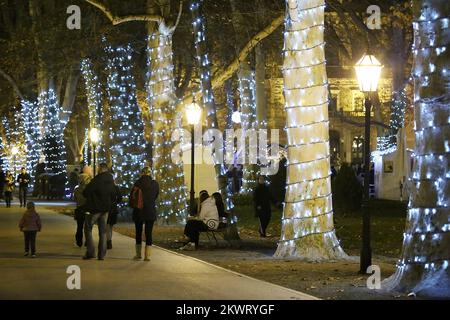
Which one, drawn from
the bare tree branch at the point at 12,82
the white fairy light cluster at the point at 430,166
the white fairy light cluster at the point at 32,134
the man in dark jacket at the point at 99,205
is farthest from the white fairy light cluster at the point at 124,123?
the white fairy light cluster at the point at 32,134

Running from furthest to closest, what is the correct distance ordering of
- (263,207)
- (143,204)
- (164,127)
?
(164,127)
(263,207)
(143,204)

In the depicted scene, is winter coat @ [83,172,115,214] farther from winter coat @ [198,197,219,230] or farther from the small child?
winter coat @ [198,197,219,230]

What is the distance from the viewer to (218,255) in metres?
20.4

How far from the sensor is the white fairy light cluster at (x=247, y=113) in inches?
1836

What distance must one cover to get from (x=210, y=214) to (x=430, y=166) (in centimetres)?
891

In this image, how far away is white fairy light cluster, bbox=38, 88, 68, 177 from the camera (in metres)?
52.6

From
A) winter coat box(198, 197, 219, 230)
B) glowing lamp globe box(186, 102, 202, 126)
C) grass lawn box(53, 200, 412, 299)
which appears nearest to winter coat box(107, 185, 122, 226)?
grass lawn box(53, 200, 412, 299)

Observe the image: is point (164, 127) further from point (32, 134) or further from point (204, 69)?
point (32, 134)

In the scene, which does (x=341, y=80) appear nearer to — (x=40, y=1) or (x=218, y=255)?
(x=40, y=1)

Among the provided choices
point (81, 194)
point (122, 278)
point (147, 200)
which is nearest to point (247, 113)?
point (81, 194)

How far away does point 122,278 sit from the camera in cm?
1505

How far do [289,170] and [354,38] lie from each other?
34196mm

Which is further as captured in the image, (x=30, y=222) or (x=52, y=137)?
(x=52, y=137)
